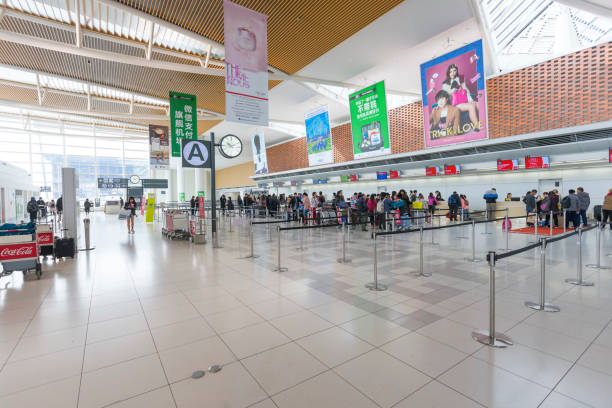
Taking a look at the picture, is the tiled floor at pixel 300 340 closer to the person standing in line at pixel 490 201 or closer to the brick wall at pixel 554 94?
the brick wall at pixel 554 94

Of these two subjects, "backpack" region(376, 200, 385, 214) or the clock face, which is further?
"backpack" region(376, 200, 385, 214)

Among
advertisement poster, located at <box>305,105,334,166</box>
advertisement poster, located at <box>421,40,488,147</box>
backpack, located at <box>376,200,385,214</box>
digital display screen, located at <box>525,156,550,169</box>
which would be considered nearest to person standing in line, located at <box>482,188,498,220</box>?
digital display screen, located at <box>525,156,550,169</box>

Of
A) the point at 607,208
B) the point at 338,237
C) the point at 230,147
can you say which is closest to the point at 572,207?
the point at 607,208

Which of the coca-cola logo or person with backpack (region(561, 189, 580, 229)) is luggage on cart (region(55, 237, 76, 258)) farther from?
person with backpack (region(561, 189, 580, 229))

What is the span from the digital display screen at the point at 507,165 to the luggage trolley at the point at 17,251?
1700 centimetres

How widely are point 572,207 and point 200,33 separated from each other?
14369 millimetres

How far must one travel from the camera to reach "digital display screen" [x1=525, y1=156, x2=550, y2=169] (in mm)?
12526

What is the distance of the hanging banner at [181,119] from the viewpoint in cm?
1170

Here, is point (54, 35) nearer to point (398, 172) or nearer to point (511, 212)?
point (398, 172)

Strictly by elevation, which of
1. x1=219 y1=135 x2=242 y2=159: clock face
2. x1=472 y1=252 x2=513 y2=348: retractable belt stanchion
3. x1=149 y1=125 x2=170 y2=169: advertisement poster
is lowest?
x1=472 y1=252 x2=513 y2=348: retractable belt stanchion

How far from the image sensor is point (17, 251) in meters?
5.15

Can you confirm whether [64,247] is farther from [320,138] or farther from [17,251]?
[320,138]

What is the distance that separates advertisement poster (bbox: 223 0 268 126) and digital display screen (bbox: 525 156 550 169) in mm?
12851

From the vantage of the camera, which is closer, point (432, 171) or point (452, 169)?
point (452, 169)
